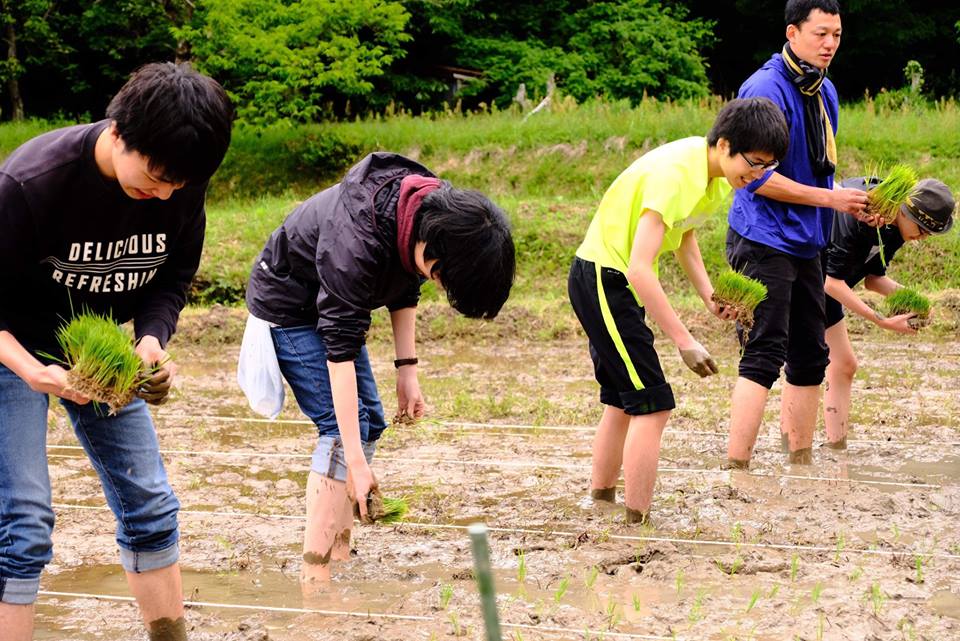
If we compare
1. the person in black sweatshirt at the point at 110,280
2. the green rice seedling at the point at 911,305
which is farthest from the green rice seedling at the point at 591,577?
the green rice seedling at the point at 911,305

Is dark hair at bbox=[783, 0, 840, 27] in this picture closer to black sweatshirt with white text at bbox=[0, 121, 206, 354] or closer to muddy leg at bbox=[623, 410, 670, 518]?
muddy leg at bbox=[623, 410, 670, 518]

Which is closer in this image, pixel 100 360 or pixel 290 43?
pixel 100 360

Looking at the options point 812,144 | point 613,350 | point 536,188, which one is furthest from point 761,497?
point 536,188

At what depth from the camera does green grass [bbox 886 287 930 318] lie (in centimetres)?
563

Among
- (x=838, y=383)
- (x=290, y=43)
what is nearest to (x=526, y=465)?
(x=838, y=383)

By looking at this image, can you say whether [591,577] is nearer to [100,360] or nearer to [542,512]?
[542,512]

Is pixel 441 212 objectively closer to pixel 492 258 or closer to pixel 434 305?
pixel 492 258

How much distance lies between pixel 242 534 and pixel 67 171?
7.48 ft

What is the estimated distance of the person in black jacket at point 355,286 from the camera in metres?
3.20

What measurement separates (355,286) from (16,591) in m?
1.25

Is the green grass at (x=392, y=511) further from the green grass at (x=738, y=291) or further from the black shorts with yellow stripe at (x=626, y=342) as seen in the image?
the green grass at (x=738, y=291)

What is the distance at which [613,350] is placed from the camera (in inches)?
173

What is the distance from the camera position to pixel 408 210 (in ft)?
11.0

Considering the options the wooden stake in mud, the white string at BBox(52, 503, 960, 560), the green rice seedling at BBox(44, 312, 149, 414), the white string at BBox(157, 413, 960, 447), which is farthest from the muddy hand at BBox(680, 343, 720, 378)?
the wooden stake in mud
